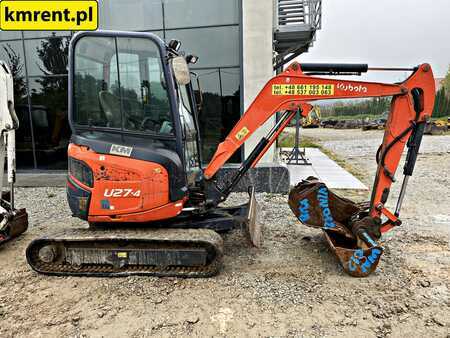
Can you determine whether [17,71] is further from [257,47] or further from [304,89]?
[304,89]

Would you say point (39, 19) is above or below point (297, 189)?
above

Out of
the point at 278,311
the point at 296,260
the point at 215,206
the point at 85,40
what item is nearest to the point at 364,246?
the point at 296,260

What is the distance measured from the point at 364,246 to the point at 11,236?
495cm

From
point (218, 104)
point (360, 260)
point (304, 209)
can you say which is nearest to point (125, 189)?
point (304, 209)

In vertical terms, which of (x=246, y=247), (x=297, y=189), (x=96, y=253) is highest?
(x=297, y=189)

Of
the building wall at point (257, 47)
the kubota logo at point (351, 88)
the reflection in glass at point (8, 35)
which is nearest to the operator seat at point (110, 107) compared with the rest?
the kubota logo at point (351, 88)

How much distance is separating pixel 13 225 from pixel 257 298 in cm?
387

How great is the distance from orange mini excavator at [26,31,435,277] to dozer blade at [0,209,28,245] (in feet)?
3.84

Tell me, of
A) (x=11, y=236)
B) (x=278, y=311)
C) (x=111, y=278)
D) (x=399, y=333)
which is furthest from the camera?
(x=11, y=236)

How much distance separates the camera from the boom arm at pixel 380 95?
12.0ft

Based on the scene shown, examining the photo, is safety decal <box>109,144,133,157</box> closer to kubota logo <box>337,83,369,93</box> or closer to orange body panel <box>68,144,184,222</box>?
orange body panel <box>68,144,184,222</box>

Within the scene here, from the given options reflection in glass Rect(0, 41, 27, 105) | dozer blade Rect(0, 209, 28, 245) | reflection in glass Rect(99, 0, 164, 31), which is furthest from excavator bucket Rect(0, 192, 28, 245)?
reflection in glass Rect(0, 41, 27, 105)

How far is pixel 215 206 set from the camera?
445 cm

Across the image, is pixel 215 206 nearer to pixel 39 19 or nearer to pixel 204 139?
pixel 204 139
